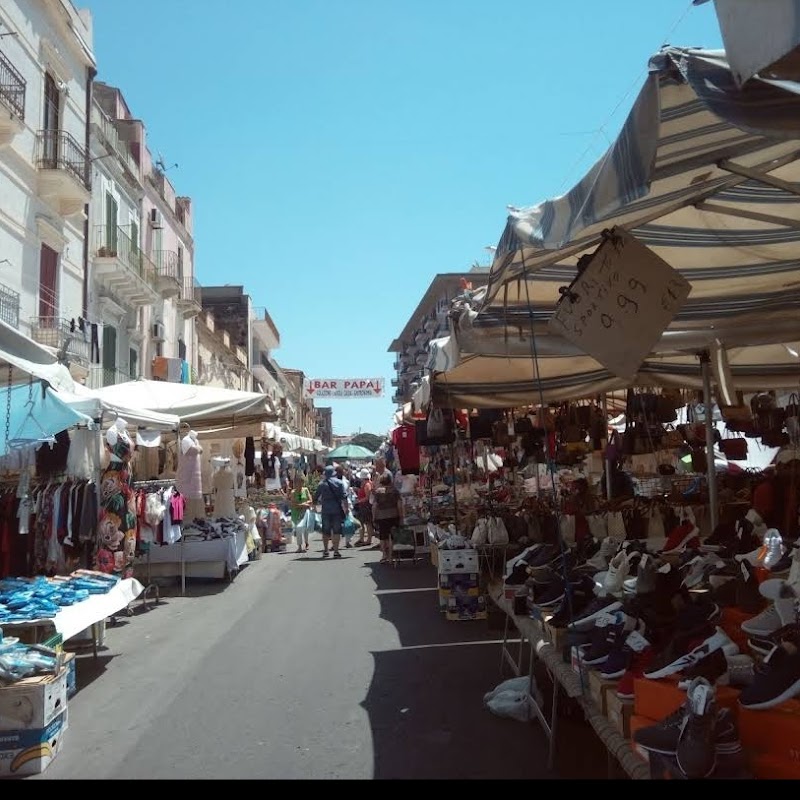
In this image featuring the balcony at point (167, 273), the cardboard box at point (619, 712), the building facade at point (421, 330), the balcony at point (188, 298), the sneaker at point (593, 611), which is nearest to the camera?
the cardboard box at point (619, 712)

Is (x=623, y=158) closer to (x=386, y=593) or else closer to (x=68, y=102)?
(x=386, y=593)

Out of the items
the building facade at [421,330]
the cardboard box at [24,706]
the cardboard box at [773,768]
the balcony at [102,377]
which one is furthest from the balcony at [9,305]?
the building facade at [421,330]

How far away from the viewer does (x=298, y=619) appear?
348 inches

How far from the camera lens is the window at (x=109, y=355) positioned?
21.4 meters

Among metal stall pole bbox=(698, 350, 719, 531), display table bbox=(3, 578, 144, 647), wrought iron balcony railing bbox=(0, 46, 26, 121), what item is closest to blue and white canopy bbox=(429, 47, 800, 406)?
metal stall pole bbox=(698, 350, 719, 531)

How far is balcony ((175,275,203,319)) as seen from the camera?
2944 cm

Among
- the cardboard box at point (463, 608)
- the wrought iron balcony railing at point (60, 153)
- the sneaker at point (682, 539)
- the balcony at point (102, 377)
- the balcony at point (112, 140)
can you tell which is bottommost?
the cardboard box at point (463, 608)

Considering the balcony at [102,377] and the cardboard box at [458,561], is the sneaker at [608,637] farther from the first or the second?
the balcony at [102,377]

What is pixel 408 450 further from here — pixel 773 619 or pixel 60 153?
pixel 60 153

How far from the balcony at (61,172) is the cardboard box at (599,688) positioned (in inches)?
664

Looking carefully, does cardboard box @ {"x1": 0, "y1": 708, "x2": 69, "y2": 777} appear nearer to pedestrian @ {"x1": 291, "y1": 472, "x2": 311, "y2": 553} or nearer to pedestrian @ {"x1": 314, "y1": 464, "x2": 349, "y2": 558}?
pedestrian @ {"x1": 314, "y1": 464, "x2": 349, "y2": 558}

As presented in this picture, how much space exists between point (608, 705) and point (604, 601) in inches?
36.9

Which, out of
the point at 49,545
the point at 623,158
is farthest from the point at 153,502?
the point at 623,158

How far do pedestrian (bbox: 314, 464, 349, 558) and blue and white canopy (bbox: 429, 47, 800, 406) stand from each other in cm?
691
